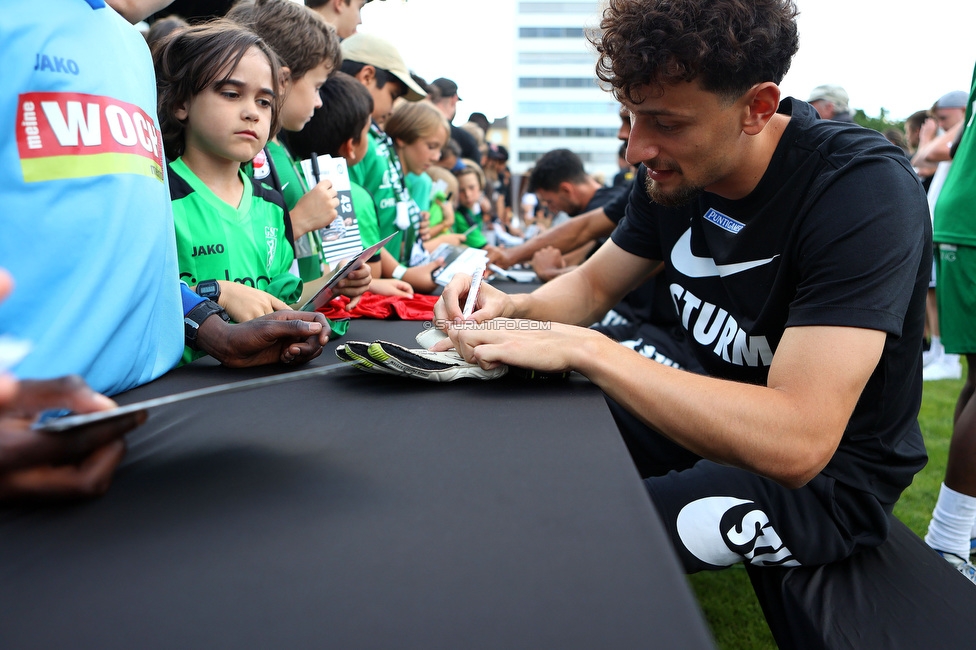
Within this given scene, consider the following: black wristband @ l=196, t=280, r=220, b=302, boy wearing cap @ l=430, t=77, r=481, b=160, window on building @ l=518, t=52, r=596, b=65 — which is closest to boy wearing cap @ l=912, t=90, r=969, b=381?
black wristband @ l=196, t=280, r=220, b=302

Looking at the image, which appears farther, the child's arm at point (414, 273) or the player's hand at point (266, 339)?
the child's arm at point (414, 273)

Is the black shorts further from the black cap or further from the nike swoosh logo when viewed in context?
the black cap

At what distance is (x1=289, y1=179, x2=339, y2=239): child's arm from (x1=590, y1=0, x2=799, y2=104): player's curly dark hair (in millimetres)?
1149

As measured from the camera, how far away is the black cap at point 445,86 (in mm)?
6789

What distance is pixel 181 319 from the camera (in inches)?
51.4

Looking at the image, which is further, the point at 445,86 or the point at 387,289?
the point at 445,86

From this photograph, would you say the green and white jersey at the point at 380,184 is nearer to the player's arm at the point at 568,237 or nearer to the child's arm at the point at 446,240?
the player's arm at the point at 568,237

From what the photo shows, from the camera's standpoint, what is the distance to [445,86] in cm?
685

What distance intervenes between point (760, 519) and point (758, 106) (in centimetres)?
86

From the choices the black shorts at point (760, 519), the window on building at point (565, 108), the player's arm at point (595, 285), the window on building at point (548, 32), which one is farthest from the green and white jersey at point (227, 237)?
the window on building at point (548, 32)

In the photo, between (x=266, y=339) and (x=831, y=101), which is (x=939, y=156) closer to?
Answer: (x=831, y=101)

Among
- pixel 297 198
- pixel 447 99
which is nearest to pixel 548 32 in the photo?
pixel 447 99

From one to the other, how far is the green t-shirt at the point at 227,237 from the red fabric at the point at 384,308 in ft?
0.44

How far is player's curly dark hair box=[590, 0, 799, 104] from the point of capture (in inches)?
52.6
